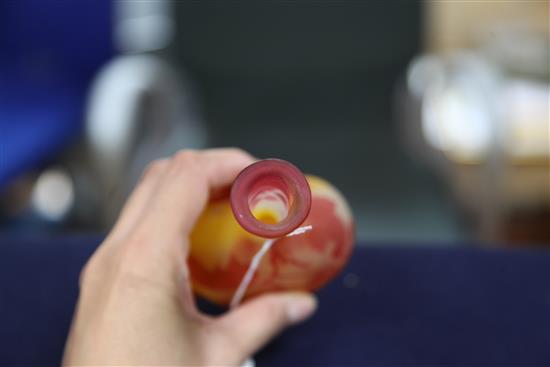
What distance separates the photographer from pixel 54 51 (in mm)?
1448

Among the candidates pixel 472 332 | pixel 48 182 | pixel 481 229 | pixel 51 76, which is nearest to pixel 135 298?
pixel 472 332

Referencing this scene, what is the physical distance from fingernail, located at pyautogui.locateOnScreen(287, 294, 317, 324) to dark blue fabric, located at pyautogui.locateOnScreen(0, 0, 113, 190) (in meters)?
0.97

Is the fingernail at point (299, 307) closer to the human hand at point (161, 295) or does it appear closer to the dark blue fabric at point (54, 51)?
the human hand at point (161, 295)

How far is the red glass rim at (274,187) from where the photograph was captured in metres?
0.23

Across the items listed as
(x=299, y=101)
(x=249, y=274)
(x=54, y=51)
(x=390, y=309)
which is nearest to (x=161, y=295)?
(x=249, y=274)

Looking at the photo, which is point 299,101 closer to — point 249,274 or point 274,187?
point 249,274

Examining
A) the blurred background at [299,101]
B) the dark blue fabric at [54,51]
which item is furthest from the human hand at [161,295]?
the dark blue fabric at [54,51]

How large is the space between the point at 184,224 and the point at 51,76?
117 centimetres

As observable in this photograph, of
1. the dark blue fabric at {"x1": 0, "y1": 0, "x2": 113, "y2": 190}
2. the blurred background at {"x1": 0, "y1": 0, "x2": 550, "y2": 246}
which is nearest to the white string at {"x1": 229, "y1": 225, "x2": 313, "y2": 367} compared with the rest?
the blurred background at {"x1": 0, "y1": 0, "x2": 550, "y2": 246}

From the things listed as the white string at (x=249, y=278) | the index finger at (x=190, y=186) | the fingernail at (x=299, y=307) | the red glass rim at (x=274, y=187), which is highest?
the red glass rim at (x=274, y=187)

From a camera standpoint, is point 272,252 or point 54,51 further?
point 54,51

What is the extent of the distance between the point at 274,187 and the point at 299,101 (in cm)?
111

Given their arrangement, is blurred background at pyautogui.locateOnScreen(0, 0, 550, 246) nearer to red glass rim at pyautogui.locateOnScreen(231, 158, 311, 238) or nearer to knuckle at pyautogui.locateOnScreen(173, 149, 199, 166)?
knuckle at pyautogui.locateOnScreen(173, 149, 199, 166)

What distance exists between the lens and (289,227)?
0.23m
